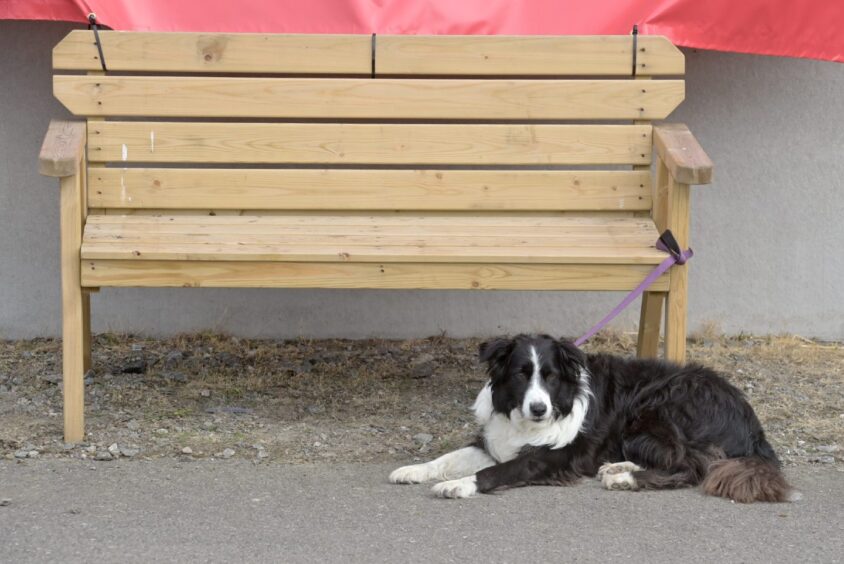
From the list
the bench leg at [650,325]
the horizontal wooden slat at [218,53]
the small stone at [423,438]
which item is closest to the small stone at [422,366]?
the small stone at [423,438]

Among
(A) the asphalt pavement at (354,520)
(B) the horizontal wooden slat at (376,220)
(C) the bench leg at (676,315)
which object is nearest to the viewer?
(A) the asphalt pavement at (354,520)

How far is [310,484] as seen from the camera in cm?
434

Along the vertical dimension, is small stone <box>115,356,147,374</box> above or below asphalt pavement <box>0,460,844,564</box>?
above

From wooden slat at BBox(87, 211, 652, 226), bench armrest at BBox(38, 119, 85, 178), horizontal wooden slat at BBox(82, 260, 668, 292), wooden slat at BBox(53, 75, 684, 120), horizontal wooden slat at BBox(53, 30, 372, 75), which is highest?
horizontal wooden slat at BBox(53, 30, 372, 75)

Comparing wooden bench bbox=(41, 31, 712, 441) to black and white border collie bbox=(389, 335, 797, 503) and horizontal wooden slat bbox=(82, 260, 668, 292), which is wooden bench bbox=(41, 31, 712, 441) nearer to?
horizontal wooden slat bbox=(82, 260, 668, 292)

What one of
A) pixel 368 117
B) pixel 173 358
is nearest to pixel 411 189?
pixel 368 117

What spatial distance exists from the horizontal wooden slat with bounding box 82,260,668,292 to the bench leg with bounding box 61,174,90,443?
67mm

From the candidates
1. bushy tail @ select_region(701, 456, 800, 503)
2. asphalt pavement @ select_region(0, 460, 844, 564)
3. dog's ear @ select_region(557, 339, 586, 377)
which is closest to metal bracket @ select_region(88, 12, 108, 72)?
asphalt pavement @ select_region(0, 460, 844, 564)

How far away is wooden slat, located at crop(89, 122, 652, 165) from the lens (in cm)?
535

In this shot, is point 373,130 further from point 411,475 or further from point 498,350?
point 411,475

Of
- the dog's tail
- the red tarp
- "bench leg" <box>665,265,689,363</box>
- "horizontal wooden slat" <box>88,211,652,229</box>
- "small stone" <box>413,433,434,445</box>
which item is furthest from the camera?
the red tarp

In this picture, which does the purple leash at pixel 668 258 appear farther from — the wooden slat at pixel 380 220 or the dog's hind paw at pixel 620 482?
the dog's hind paw at pixel 620 482

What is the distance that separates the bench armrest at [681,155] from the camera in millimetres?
4648

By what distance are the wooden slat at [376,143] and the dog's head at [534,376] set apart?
1.20 meters
